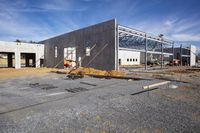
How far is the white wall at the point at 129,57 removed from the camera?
38.6 m

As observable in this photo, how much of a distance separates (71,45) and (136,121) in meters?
19.4

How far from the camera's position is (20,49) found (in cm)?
2689

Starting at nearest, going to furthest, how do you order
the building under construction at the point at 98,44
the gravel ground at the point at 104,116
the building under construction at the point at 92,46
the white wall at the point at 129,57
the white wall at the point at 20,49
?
the gravel ground at the point at 104,116 < the building under construction at the point at 98,44 < the building under construction at the point at 92,46 < the white wall at the point at 20,49 < the white wall at the point at 129,57

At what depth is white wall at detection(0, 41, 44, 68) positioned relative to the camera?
992 inches

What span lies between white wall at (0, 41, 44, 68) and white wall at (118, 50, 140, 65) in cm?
2009

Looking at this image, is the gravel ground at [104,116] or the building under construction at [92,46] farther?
the building under construction at [92,46]

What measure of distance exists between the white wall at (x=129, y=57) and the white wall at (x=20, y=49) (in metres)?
20.1

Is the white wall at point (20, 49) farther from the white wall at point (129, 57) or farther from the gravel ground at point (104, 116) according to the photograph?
the gravel ground at point (104, 116)

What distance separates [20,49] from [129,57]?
28.0 meters

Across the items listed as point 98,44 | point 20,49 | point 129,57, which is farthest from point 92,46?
point 129,57

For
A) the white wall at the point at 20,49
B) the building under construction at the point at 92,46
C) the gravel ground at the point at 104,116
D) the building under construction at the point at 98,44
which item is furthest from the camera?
the white wall at the point at 20,49

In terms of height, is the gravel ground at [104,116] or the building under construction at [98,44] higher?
the building under construction at [98,44]

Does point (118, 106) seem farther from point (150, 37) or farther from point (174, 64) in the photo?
point (174, 64)

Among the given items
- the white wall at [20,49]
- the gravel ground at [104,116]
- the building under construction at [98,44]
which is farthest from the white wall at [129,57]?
the gravel ground at [104,116]
